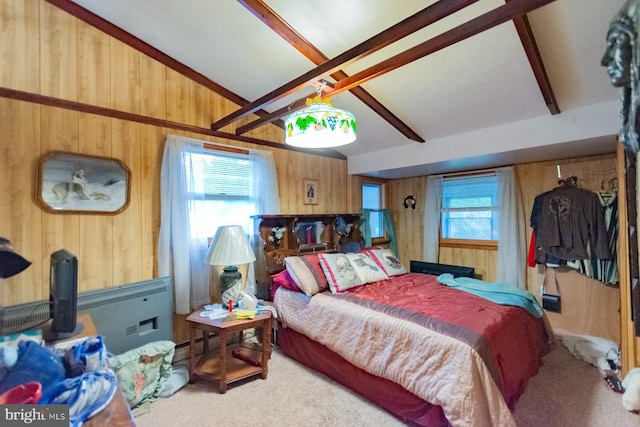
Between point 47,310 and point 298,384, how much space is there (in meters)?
1.79

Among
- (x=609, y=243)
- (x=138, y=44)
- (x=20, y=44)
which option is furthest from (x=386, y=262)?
(x=20, y=44)

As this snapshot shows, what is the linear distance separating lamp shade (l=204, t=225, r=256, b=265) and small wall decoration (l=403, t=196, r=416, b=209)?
2803 mm

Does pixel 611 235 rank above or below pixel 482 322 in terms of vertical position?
above

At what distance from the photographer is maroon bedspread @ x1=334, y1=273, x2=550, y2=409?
1.65 meters

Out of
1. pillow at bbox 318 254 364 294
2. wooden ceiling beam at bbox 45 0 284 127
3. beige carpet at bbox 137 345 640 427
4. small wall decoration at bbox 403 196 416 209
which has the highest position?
wooden ceiling beam at bbox 45 0 284 127

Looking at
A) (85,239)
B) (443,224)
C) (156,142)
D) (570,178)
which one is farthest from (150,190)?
(570,178)

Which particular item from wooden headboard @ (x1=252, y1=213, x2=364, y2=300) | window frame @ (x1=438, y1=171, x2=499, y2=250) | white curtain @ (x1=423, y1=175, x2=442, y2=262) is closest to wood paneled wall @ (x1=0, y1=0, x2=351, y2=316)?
wooden headboard @ (x1=252, y1=213, x2=364, y2=300)

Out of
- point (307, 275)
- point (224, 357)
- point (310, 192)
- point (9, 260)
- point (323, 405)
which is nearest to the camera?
point (9, 260)

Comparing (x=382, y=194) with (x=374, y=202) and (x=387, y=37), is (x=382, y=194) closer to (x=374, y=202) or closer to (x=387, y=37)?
(x=374, y=202)

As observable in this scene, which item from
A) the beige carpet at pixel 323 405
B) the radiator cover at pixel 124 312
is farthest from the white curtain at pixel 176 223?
the beige carpet at pixel 323 405

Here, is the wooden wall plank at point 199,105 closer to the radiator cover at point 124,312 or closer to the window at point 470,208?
the radiator cover at point 124,312

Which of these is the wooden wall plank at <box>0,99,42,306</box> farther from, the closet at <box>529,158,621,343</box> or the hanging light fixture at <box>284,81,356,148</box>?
the closet at <box>529,158,621,343</box>

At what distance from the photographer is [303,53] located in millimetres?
1987

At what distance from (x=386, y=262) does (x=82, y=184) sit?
9.20 feet
